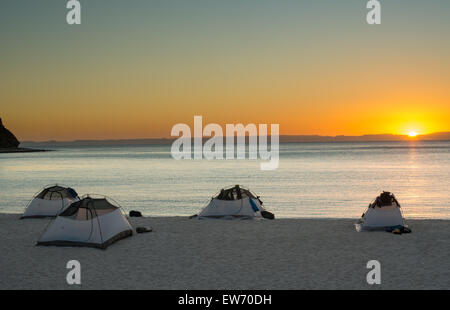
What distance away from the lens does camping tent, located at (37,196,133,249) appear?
50.9ft

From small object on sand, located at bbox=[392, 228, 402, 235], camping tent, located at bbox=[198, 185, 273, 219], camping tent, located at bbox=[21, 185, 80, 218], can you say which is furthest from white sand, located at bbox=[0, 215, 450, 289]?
camping tent, located at bbox=[21, 185, 80, 218]

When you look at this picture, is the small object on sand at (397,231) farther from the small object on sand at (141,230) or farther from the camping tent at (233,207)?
the small object on sand at (141,230)

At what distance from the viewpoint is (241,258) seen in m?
13.9

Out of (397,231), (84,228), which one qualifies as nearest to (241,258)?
(84,228)

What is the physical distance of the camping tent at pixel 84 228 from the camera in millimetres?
15523

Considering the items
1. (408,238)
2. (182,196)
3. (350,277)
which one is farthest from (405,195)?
(350,277)

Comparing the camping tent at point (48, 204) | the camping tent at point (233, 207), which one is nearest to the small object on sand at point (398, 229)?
the camping tent at point (233, 207)

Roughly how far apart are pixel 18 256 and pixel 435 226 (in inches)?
588

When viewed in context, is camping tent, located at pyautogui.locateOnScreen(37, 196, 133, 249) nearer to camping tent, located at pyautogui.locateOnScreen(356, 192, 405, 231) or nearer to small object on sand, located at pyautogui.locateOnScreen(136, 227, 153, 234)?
small object on sand, located at pyautogui.locateOnScreen(136, 227, 153, 234)

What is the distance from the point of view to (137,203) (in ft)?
120

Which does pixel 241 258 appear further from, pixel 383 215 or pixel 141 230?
pixel 383 215

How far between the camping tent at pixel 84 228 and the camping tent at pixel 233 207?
5593mm
